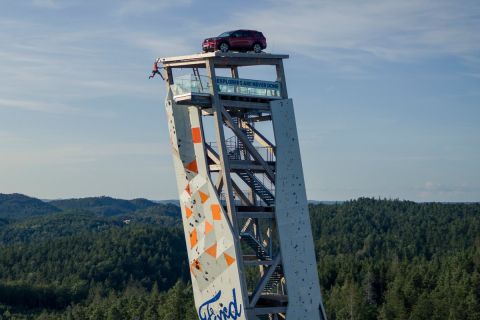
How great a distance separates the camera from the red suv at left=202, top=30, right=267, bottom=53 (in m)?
32.1

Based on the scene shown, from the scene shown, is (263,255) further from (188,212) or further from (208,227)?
(188,212)

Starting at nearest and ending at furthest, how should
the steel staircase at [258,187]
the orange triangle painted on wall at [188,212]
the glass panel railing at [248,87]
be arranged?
1. the glass panel railing at [248,87]
2. the steel staircase at [258,187]
3. the orange triangle painted on wall at [188,212]

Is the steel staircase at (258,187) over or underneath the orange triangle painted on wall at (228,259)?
over

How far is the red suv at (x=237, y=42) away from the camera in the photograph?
105ft

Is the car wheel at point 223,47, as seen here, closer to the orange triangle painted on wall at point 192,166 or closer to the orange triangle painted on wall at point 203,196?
the orange triangle painted on wall at point 192,166

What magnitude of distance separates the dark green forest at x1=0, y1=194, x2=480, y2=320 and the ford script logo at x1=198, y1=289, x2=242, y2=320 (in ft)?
148

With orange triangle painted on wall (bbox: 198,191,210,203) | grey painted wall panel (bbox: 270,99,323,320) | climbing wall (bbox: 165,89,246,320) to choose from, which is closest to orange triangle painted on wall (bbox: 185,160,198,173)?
climbing wall (bbox: 165,89,246,320)

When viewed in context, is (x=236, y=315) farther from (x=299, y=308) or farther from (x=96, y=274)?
(x=96, y=274)

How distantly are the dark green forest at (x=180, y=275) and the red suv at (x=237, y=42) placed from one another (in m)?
48.5

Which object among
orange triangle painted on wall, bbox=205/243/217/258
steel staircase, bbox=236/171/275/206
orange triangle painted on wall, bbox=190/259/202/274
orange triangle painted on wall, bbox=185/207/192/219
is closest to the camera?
orange triangle painted on wall, bbox=205/243/217/258

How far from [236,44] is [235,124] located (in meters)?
3.16

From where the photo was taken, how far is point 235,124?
3177 cm

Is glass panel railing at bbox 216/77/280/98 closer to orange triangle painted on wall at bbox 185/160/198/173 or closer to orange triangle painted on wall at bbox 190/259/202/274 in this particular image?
orange triangle painted on wall at bbox 185/160/198/173

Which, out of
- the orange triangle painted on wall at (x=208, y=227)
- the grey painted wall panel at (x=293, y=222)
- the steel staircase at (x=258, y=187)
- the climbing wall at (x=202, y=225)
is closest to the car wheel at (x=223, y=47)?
the climbing wall at (x=202, y=225)
